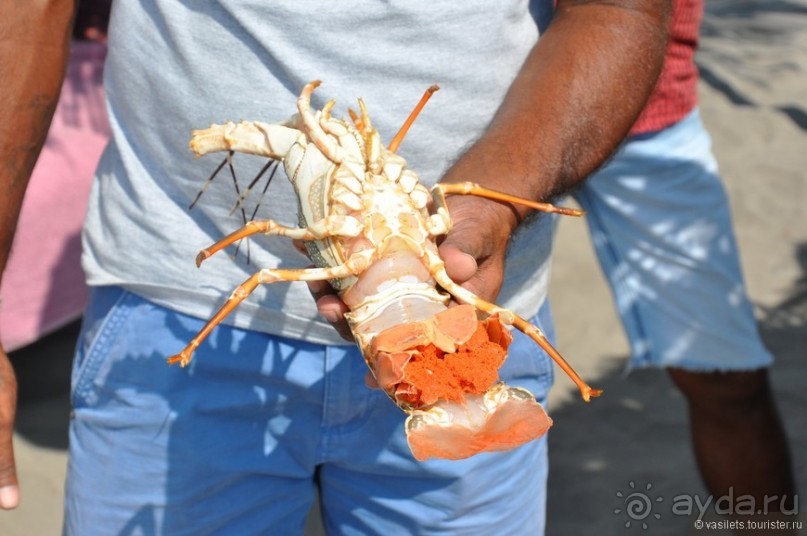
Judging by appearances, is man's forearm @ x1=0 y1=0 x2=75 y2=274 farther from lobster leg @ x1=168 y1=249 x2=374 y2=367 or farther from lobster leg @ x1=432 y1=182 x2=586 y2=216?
A: lobster leg @ x1=432 y1=182 x2=586 y2=216

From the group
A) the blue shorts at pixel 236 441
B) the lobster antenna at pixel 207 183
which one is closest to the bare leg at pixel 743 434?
the blue shorts at pixel 236 441

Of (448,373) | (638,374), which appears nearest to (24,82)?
(448,373)

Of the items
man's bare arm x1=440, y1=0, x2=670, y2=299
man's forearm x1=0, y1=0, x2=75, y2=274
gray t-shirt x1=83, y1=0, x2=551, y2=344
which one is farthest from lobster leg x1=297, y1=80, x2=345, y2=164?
man's forearm x1=0, y1=0, x2=75, y2=274

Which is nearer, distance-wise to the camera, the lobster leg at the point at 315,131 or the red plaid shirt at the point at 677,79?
the lobster leg at the point at 315,131

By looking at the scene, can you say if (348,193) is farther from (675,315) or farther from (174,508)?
(675,315)

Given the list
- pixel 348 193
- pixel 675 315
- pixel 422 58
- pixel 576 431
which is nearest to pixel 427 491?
pixel 348 193

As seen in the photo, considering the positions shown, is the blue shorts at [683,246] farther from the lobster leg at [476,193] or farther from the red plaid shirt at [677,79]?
the lobster leg at [476,193]
